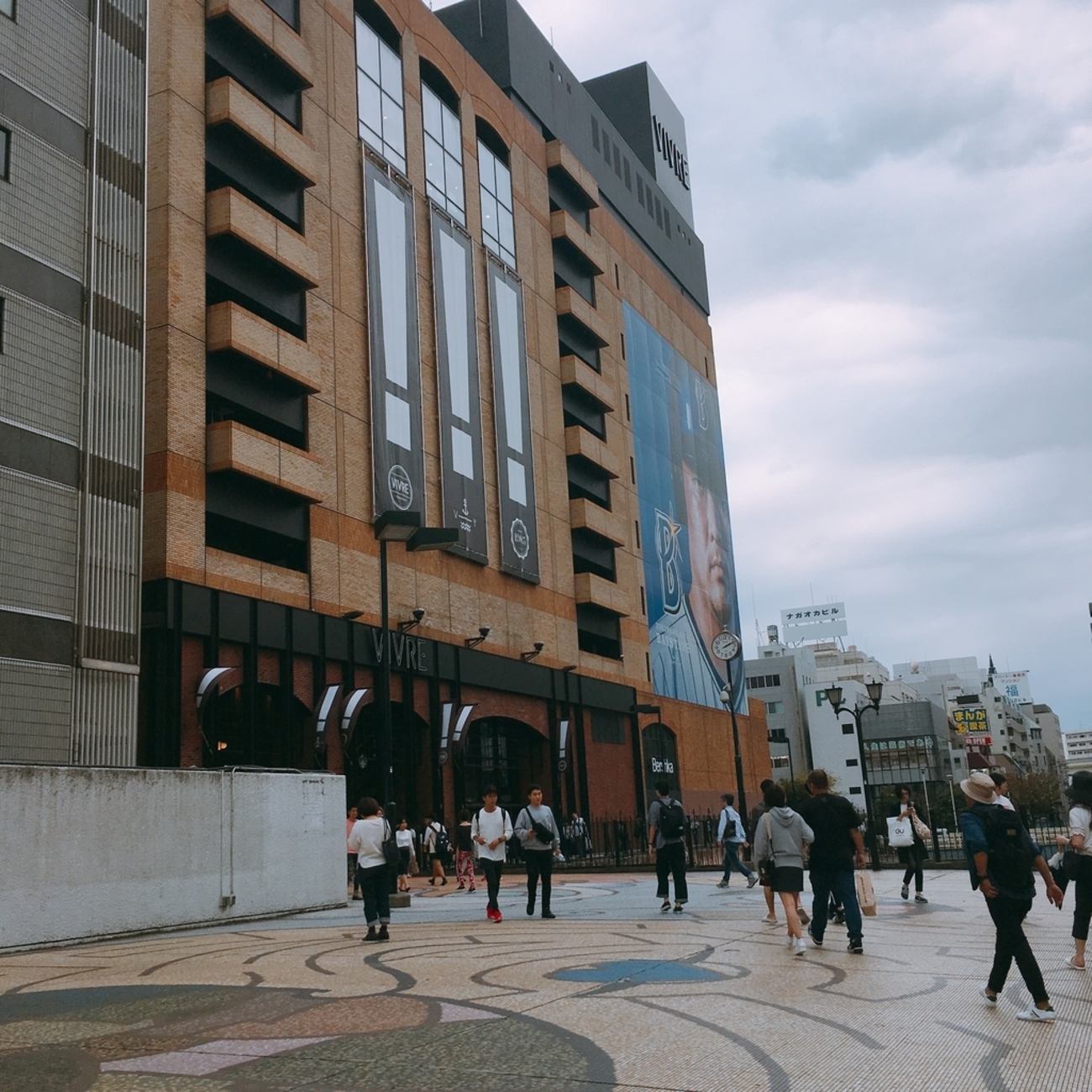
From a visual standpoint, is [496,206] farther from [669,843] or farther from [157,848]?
[157,848]

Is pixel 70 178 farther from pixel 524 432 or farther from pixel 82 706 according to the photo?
pixel 524 432

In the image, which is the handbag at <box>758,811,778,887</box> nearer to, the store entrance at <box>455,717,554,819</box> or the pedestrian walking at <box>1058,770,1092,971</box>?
the pedestrian walking at <box>1058,770,1092,971</box>

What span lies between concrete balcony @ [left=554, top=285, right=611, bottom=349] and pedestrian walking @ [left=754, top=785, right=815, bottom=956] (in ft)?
146

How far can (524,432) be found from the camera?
159 ft

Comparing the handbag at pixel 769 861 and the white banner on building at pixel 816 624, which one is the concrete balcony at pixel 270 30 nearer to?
the handbag at pixel 769 861

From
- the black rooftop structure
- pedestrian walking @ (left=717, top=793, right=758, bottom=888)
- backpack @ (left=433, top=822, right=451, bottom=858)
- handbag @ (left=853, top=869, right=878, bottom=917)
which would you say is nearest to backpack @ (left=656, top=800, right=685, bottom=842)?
handbag @ (left=853, top=869, right=878, bottom=917)

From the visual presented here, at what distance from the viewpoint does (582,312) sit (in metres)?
56.4

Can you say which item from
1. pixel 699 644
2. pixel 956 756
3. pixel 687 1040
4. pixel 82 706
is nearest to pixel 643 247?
pixel 699 644

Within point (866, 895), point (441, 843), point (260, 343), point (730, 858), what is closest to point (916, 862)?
point (730, 858)

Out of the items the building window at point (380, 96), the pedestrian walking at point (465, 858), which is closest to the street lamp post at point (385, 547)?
the pedestrian walking at point (465, 858)

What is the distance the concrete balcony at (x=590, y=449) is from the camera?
5338 cm

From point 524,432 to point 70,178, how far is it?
25.2 m

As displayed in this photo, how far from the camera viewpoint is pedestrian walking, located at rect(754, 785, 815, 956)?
39.8ft

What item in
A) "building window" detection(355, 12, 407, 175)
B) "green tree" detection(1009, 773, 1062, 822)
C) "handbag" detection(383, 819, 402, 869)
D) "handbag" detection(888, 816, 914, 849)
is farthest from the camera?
"green tree" detection(1009, 773, 1062, 822)
